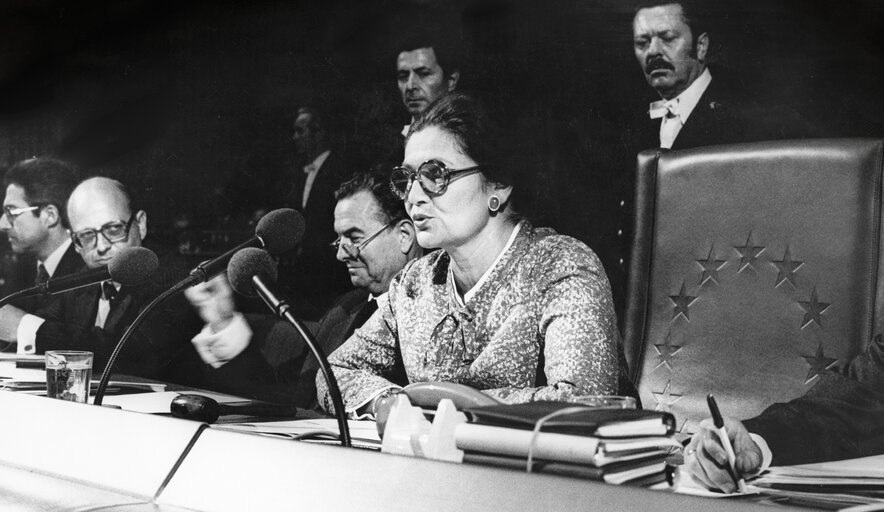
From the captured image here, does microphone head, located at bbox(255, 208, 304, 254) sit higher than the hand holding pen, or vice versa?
microphone head, located at bbox(255, 208, 304, 254)

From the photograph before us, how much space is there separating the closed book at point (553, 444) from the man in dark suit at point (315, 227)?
1.76 meters

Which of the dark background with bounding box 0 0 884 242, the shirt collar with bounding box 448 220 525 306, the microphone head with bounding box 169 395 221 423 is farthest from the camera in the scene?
the shirt collar with bounding box 448 220 525 306

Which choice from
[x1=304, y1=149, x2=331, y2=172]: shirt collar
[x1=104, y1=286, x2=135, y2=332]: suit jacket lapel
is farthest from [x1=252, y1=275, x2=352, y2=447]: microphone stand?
[x1=104, y1=286, x2=135, y2=332]: suit jacket lapel

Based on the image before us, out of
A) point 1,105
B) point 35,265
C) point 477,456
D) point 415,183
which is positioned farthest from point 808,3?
point 1,105

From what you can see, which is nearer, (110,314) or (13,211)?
(110,314)

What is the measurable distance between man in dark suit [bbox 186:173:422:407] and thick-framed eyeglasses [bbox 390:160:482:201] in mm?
54

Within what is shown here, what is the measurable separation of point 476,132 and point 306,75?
2.44ft

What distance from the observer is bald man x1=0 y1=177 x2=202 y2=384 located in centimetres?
320

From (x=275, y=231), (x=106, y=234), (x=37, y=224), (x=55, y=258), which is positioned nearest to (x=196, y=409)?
(x=275, y=231)

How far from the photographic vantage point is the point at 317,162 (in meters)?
2.86

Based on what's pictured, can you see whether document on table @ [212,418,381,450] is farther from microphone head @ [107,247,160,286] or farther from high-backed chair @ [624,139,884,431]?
microphone head @ [107,247,160,286]

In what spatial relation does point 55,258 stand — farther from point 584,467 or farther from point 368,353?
point 584,467

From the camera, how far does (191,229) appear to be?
3.26m

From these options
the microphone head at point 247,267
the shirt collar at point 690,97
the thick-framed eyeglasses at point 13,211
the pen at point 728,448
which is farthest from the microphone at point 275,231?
the thick-framed eyeglasses at point 13,211
